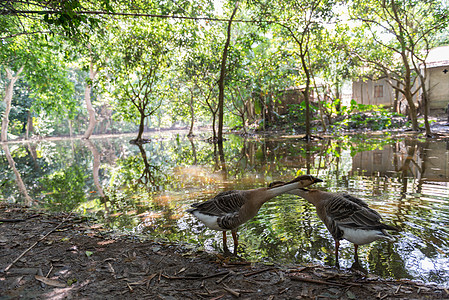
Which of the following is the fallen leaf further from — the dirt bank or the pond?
the pond

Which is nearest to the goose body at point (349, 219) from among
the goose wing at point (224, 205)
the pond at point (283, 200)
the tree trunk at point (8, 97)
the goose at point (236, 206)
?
the goose at point (236, 206)

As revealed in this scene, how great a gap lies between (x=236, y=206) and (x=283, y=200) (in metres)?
2.83

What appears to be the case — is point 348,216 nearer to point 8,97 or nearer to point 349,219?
point 349,219

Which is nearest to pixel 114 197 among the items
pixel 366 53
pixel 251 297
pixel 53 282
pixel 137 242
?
pixel 137 242

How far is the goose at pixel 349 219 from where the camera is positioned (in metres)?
3.38

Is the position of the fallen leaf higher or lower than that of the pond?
higher

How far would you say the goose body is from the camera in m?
3.38

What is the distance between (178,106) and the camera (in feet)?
117

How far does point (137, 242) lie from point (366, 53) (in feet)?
79.9

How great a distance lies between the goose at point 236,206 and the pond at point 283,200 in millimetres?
577

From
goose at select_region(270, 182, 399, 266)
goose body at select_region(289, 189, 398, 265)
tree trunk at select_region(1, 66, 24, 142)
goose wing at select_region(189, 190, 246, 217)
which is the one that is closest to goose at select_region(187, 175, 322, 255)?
goose wing at select_region(189, 190, 246, 217)

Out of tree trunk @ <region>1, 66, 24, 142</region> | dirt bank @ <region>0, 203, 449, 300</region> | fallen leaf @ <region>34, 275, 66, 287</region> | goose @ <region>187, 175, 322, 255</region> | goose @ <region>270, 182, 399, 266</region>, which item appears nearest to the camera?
dirt bank @ <region>0, 203, 449, 300</region>

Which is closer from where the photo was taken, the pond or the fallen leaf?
the fallen leaf

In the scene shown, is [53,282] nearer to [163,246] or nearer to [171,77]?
[163,246]
